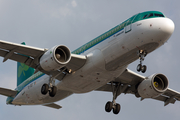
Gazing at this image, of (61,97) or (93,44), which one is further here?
(61,97)

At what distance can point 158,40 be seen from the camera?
92.6ft

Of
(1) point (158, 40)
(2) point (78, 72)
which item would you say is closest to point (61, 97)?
(2) point (78, 72)

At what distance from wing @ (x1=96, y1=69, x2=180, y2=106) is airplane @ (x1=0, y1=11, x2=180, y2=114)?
99 millimetres

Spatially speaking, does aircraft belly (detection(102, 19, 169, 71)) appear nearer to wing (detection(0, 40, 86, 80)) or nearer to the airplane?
the airplane

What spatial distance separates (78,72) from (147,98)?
358 inches

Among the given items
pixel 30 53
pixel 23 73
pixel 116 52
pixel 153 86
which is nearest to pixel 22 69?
pixel 23 73

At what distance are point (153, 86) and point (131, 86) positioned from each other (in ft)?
9.39

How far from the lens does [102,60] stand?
2988cm

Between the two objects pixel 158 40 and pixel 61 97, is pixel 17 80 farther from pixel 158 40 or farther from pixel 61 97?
pixel 158 40

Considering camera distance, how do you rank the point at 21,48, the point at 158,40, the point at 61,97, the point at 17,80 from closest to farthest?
the point at 158,40 → the point at 21,48 → the point at 61,97 → the point at 17,80

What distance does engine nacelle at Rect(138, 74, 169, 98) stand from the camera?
35572 millimetres

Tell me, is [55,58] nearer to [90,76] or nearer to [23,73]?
[90,76]

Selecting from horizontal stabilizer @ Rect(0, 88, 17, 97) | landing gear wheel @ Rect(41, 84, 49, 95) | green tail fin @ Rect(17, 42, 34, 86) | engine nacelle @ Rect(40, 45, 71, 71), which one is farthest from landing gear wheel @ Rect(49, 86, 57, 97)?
green tail fin @ Rect(17, 42, 34, 86)

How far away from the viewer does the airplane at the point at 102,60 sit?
93.7ft
